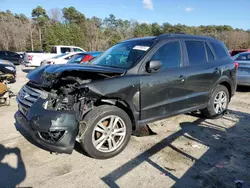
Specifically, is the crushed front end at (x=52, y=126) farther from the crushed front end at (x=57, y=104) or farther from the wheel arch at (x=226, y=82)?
the wheel arch at (x=226, y=82)

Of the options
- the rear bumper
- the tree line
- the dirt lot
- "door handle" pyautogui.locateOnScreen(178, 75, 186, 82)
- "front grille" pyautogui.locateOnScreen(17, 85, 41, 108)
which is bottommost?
the dirt lot

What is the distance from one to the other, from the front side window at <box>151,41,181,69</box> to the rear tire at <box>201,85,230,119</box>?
144 cm

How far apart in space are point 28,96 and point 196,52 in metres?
3.40

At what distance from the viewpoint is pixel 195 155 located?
3754mm

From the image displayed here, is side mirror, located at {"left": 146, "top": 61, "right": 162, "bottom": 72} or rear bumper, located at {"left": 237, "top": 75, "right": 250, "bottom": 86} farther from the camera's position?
rear bumper, located at {"left": 237, "top": 75, "right": 250, "bottom": 86}

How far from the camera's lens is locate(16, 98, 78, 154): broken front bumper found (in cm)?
319

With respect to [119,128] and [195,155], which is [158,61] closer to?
[119,128]

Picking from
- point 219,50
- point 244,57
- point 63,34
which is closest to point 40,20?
point 63,34

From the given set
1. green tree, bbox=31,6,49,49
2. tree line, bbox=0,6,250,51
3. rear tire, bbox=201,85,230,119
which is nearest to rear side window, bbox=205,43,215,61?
rear tire, bbox=201,85,230,119

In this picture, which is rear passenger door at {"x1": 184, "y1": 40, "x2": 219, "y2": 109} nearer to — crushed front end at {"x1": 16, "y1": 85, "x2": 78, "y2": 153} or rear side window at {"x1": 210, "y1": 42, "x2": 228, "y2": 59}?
rear side window at {"x1": 210, "y1": 42, "x2": 228, "y2": 59}

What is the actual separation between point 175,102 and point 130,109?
1.06 metres

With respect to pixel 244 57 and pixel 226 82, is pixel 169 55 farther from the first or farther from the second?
pixel 244 57

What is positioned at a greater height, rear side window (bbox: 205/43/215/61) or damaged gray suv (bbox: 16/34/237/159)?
rear side window (bbox: 205/43/215/61)

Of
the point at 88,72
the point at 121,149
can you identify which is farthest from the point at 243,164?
the point at 88,72
